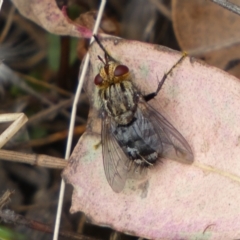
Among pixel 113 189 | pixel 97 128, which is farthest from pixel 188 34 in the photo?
pixel 113 189

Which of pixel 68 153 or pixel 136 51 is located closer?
pixel 136 51

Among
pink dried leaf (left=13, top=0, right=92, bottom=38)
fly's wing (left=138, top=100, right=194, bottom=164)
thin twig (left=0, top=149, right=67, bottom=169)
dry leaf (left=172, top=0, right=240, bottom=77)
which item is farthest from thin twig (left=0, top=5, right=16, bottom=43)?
fly's wing (left=138, top=100, right=194, bottom=164)

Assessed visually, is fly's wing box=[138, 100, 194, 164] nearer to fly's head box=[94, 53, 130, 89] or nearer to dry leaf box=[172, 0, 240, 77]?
fly's head box=[94, 53, 130, 89]

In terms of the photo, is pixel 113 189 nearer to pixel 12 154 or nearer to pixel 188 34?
pixel 12 154

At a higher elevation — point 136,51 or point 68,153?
point 136,51

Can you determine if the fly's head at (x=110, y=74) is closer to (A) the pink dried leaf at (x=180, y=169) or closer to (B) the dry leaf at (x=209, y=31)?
(A) the pink dried leaf at (x=180, y=169)

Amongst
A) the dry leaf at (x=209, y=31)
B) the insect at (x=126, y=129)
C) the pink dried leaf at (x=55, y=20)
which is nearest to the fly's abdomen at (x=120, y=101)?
the insect at (x=126, y=129)

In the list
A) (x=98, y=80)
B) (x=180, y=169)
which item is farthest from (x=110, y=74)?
(x=180, y=169)
